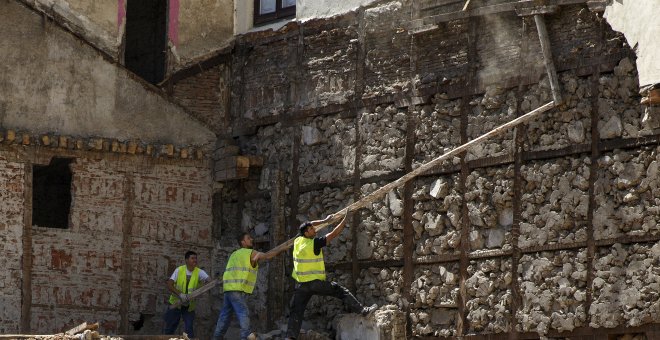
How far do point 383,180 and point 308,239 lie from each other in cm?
116

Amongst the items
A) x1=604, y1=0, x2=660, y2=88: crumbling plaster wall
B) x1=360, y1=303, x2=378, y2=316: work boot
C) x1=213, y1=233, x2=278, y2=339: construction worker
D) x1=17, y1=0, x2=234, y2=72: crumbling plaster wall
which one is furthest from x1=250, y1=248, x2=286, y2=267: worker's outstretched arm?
x1=604, y1=0, x2=660, y2=88: crumbling plaster wall

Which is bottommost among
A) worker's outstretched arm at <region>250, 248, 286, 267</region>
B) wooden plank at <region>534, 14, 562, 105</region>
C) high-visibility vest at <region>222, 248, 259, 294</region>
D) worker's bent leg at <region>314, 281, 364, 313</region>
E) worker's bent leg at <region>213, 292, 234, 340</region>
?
worker's bent leg at <region>213, 292, 234, 340</region>

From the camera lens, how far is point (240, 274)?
643 inches

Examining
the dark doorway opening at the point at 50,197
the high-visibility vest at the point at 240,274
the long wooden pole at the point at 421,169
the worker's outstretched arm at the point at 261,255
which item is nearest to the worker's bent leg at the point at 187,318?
the high-visibility vest at the point at 240,274

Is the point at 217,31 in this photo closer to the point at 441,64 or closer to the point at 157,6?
the point at 157,6

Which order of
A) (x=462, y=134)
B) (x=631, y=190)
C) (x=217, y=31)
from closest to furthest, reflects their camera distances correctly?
(x=631, y=190)
(x=462, y=134)
(x=217, y=31)

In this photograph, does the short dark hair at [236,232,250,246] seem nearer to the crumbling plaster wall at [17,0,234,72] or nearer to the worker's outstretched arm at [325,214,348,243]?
the worker's outstretched arm at [325,214,348,243]

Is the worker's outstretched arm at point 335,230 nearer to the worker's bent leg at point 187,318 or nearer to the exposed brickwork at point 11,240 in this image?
the worker's bent leg at point 187,318

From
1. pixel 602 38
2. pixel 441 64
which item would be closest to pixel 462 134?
pixel 441 64

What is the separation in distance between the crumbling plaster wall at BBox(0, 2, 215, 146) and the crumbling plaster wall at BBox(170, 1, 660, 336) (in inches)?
50.7

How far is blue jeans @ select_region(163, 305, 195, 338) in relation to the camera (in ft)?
56.0

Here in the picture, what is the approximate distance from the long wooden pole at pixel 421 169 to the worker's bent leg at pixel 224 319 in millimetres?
757

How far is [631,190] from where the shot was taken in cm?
1431

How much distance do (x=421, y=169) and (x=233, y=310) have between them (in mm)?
2725
